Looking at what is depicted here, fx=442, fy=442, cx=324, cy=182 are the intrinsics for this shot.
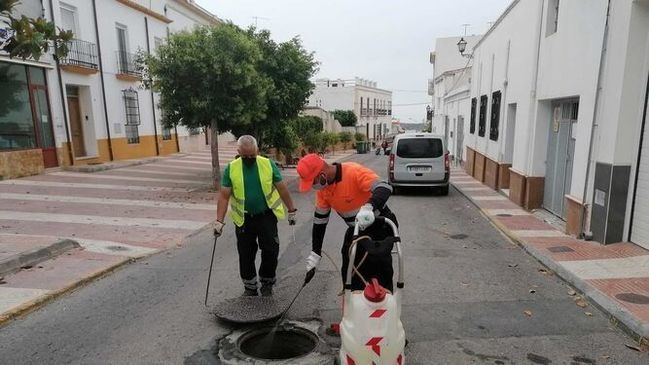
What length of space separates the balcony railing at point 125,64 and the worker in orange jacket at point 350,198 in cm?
1639

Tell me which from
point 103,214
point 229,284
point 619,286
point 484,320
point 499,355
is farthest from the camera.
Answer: point 103,214

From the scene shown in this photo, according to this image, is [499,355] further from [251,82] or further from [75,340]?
[251,82]

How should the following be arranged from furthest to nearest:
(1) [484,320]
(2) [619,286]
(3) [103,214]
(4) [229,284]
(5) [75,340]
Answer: (3) [103,214], (4) [229,284], (2) [619,286], (1) [484,320], (5) [75,340]

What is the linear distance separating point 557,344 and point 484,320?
68cm

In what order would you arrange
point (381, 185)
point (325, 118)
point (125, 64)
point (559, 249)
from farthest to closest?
point (325, 118) → point (125, 64) → point (559, 249) → point (381, 185)

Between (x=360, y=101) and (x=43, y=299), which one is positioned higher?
(x=360, y=101)

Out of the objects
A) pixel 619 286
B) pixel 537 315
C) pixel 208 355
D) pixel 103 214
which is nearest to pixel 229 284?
pixel 208 355

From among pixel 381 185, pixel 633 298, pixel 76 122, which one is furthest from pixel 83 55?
pixel 633 298

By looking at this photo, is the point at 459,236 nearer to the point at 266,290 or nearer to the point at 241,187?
the point at 266,290

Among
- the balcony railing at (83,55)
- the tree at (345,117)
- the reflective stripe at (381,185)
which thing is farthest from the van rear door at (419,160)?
the tree at (345,117)

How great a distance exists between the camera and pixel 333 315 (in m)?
4.52

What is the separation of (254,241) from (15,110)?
12.3m

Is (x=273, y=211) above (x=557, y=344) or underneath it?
above

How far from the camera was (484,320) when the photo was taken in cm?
443
